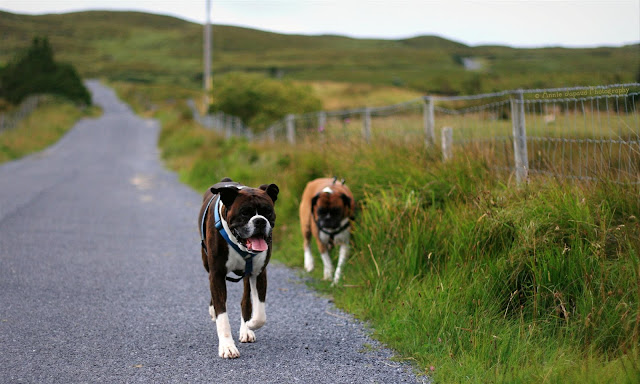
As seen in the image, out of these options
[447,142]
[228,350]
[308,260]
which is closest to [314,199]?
[308,260]

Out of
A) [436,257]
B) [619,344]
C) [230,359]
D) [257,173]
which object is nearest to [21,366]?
[230,359]

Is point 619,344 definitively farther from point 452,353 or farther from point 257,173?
point 257,173

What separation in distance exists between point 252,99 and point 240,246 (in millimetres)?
32310

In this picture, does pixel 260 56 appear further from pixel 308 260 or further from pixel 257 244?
pixel 257 244

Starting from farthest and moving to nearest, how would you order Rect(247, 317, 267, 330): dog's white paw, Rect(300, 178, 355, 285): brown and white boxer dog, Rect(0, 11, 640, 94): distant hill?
Rect(0, 11, 640, 94): distant hill
Rect(300, 178, 355, 285): brown and white boxer dog
Rect(247, 317, 267, 330): dog's white paw

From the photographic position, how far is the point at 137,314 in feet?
20.2

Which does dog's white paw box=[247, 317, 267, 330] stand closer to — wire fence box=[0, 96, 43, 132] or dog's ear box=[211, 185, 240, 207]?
dog's ear box=[211, 185, 240, 207]

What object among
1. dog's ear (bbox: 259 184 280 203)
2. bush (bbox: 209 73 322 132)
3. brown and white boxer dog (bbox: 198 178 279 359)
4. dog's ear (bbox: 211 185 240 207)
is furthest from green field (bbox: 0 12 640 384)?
bush (bbox: 209 73 322 132)

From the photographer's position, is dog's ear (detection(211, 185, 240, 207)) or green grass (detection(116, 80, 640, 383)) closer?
green grass (detection(116, 80, 640, 383))

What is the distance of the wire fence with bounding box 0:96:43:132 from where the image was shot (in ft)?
143

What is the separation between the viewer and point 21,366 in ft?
15.2

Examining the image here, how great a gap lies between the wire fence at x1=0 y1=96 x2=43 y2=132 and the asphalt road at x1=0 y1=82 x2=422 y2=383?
33647 millimetres

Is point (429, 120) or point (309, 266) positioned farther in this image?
point (429, 120)

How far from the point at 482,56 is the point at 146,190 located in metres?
63.9
